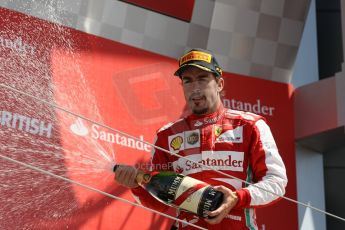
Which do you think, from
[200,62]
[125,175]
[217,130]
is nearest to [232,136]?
[217,130]

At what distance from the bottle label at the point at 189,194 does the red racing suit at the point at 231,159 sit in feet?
0.38

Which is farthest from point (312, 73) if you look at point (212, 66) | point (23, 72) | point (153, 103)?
point (212, 66)

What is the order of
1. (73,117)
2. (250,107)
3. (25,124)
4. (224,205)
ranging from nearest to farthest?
(224,205)
(25,124)
(73,117)
(250,107)

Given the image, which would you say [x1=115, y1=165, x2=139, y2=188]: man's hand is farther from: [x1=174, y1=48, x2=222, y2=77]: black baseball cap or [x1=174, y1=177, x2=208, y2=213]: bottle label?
[x1=174, y1=48, x2=222, y2=77]: black baseball cap

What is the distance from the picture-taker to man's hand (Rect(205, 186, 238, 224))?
6.77ft

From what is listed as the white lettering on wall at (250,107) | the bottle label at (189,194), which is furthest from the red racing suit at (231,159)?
the white lettering on wall at (250,107)

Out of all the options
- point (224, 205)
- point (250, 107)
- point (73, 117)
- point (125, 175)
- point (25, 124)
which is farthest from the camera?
point (250, 107)

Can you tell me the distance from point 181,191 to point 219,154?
0.77 ft

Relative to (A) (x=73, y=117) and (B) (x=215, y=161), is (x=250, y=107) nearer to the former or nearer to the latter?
(A) (x=73, y=117)

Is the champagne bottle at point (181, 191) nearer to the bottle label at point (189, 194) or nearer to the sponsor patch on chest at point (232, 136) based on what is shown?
the bottle label at point (189, 194)

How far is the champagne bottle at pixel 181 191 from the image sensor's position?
6.88 ft

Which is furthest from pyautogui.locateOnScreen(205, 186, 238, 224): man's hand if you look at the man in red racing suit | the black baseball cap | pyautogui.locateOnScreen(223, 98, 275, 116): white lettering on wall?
pyautogui.locateOnScreen(223, 98, 275, 116): white lettering on wall

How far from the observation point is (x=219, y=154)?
2.29 m

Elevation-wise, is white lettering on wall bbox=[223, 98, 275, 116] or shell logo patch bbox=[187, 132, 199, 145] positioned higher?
white lettering on wall bbox=[223, 98, 275, 116]
